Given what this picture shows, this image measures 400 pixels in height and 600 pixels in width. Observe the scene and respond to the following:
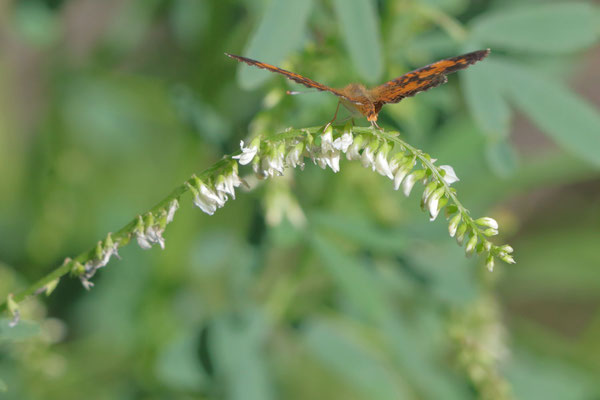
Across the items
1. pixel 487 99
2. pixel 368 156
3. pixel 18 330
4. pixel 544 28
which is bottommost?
pixel 368 156

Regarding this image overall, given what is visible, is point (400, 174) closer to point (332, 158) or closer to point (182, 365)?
point (332, 158)

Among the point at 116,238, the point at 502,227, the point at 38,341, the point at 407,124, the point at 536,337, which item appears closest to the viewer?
the point at 116,238

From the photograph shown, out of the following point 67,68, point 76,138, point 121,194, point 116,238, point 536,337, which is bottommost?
point 116,238

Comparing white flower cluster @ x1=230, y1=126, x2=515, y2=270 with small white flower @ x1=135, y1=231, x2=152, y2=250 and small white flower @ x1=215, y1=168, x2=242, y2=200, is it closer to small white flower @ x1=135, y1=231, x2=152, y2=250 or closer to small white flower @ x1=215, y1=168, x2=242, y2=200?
small white flower @ x1=215, y1=168, x2=242, y2=200

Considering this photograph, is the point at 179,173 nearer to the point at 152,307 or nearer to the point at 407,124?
the point at 152,307

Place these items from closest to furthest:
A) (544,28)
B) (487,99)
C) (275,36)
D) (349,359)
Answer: (275,36) → (487,99) → (544,28) → (349,359)

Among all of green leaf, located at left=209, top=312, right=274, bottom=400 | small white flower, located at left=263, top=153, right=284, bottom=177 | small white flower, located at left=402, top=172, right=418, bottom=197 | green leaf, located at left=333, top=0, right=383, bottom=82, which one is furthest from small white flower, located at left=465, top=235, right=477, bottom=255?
green leaf, located at left=209, top=312, right=274, bottom=400

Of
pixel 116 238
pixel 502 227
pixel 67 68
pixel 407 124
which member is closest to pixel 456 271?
pixel 502 227

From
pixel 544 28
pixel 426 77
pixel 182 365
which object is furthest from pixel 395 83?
pixel 182 365
